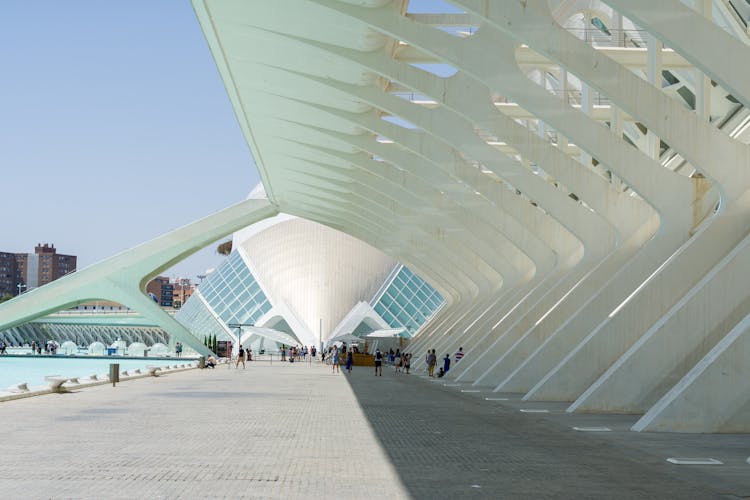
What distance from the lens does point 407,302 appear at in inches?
2596

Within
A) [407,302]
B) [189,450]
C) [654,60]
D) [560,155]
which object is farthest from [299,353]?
[189,450]

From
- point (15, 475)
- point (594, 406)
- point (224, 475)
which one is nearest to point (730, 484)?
point (224, 475)

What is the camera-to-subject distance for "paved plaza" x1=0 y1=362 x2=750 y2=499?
7.76 m

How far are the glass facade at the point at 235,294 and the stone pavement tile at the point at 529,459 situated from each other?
48.2m

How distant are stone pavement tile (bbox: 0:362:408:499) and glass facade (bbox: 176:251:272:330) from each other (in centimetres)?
4540

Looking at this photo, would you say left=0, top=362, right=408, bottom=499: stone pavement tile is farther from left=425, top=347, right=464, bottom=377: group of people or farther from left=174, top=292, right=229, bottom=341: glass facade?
left=174, top=292, right=229, bottom=341: glass facade

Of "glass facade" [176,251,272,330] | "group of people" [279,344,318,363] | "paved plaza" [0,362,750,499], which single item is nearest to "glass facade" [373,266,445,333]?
"group of people" [279,344,318,363]

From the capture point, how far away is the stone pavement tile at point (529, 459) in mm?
7836

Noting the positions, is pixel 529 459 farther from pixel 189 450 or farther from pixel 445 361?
pixel 445 361

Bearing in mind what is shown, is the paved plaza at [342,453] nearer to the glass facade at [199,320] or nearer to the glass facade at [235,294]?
the glass facade at [199,320]

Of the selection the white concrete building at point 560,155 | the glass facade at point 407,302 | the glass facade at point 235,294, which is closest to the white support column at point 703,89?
the white concrete building at point 560,155

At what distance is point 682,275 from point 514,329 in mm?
9131

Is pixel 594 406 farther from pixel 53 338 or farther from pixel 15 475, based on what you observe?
pixel 53 338

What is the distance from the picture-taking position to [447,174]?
88.0 ft
